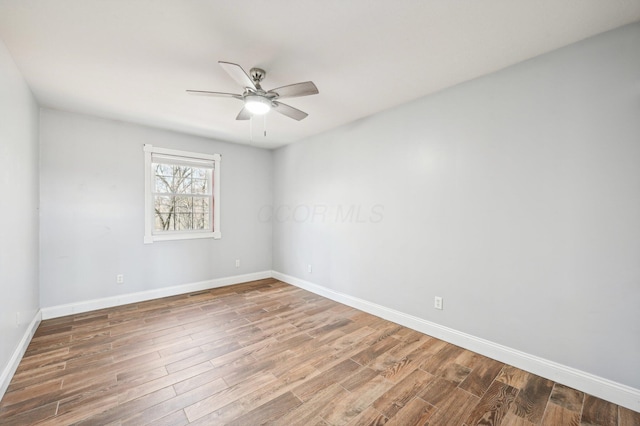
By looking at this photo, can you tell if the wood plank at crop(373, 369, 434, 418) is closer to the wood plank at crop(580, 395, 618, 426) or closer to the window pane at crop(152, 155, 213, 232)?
the wood plank at crop(580, 395, 618, 426)

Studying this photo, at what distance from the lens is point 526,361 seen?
2.24 m

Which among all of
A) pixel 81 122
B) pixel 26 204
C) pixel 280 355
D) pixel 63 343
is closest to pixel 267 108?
pixel 280 355

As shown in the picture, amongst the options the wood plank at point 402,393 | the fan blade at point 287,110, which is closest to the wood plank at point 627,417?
the wood plank at point 402,393

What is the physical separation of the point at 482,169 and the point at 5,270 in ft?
13.2

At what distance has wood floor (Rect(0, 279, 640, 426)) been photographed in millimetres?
1739

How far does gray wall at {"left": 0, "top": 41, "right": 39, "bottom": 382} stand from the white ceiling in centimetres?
29

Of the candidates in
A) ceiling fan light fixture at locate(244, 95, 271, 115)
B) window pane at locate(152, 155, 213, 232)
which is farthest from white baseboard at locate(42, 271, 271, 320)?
ceiling fan light fixture at locate(244, 95, 271, 115)

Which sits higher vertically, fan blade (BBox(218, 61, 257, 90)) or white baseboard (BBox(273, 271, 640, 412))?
fan blade (BBox(218, 61, 257, 90))

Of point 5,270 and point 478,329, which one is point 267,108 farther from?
point 478,329

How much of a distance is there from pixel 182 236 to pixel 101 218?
3.47ft

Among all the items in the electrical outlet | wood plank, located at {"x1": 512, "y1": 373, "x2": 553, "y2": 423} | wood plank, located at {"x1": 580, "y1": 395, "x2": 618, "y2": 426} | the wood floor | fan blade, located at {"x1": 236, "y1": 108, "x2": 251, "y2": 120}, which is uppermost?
fan blade, located at {"x1": 236, "y1": 108, "x2": 251, "y2": 120}

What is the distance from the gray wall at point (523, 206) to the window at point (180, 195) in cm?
262

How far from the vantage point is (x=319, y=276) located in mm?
4352

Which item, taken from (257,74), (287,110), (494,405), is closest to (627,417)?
(494,405)
